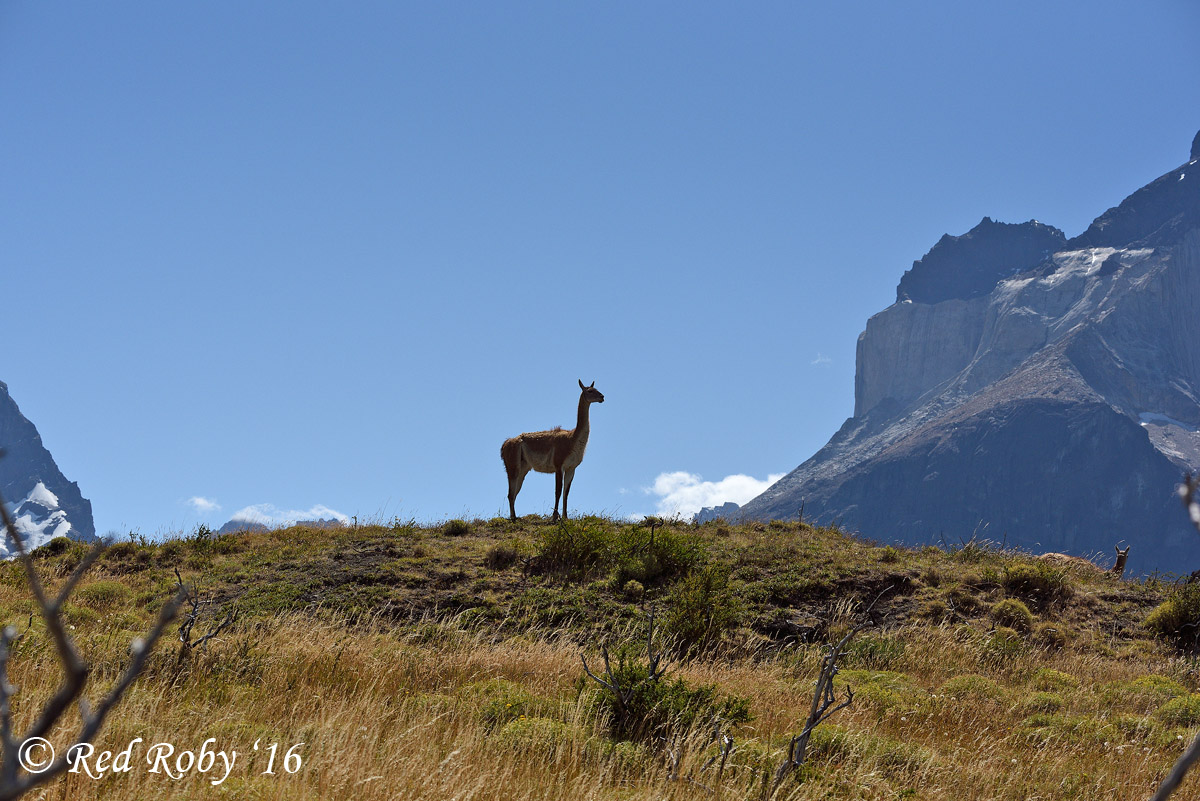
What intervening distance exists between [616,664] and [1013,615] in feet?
25.5

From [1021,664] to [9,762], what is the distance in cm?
1292

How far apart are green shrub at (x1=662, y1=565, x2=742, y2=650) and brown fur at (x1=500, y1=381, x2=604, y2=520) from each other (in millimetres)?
6521

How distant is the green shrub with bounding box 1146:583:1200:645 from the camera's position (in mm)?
13438

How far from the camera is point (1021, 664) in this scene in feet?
38.6

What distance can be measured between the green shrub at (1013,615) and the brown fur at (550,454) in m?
9.59

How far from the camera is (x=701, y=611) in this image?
12625 millimetres

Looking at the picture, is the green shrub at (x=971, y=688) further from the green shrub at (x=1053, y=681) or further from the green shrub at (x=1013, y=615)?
the green shrub at (x=1013, y=615)

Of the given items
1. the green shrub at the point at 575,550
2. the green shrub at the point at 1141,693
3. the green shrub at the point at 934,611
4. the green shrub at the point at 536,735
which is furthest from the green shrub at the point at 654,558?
the green shrub at the point at 536,735

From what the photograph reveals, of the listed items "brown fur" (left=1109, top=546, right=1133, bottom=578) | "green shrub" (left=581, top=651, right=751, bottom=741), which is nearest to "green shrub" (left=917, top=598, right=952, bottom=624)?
"brown fur" (left=1109, top=546, right=1133, bottom=578)

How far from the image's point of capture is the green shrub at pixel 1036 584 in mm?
14758

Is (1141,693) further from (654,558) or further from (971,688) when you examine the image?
(654,558)

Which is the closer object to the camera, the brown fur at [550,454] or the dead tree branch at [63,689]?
the dead tree branch at [63,689]

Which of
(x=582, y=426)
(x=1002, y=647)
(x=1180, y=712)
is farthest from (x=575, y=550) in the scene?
(x=1180, y=712)

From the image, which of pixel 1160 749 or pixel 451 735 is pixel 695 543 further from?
pixel 451 735
